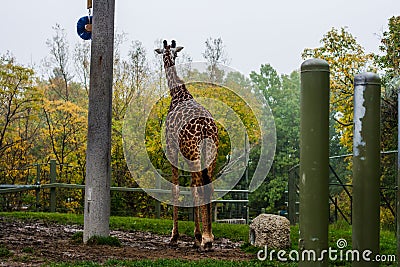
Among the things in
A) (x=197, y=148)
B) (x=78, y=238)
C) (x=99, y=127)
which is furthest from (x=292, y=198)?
(x=99, y=127)

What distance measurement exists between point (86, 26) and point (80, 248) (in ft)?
9.37

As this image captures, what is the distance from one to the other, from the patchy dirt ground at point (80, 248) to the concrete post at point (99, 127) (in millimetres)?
426

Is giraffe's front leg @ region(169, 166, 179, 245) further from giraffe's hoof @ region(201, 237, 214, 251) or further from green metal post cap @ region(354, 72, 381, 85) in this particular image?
green metal post cap @ region(354, 72, 381, 85)

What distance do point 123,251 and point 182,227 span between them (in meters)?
3.51

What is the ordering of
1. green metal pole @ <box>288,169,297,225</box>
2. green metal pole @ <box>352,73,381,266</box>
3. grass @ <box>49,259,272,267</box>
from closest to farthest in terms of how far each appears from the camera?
green metal pole @ <box>352,73,381,266</box> < grass @ <box>49,259,272,267</box> < green metal pole @ <box>288,169,297,225</box>

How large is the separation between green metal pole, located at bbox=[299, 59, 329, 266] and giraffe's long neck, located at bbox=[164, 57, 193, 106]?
550 cm

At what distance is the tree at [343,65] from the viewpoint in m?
18.8

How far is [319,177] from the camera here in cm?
205

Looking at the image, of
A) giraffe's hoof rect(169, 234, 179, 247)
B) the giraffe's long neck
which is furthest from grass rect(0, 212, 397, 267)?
the giraffe's long neck

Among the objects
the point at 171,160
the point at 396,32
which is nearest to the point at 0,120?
the point at 171,160

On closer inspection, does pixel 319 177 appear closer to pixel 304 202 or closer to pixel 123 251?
pixel 304 202

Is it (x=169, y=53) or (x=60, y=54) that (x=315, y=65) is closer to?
(x=169, y=53)

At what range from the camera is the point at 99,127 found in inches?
276

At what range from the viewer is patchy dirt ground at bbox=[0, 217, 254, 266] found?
5598 millimetres
